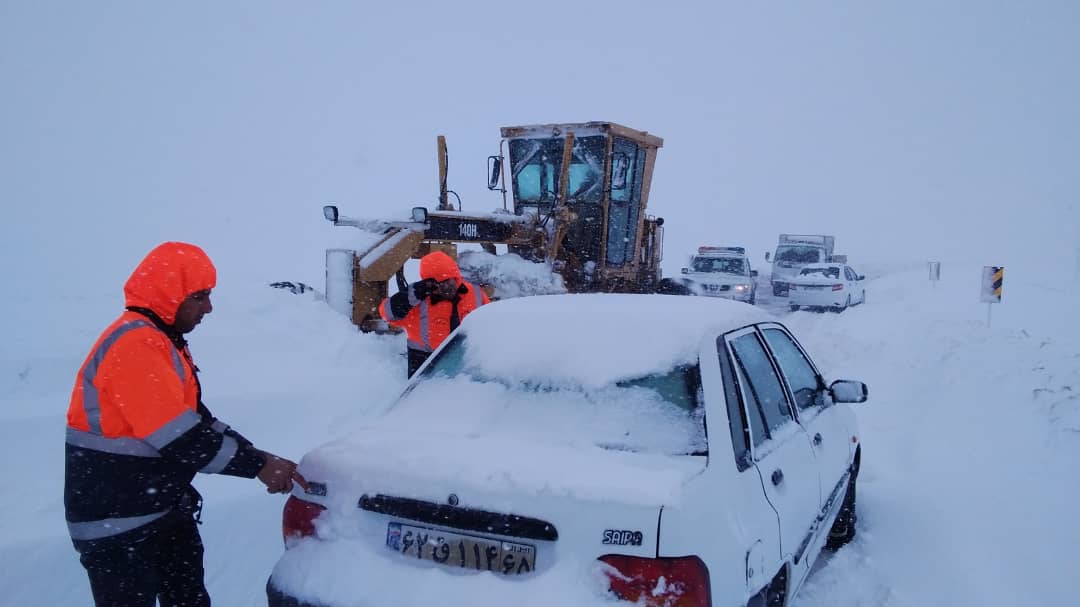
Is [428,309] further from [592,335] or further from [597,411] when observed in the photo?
[597,411]

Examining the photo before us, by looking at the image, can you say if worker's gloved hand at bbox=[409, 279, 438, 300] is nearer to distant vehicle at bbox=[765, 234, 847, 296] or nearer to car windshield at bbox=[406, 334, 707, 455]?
car windshield at bbox=[406, 334, 707, 455]

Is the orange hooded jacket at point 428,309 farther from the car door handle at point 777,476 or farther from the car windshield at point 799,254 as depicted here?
the car windshield at point 799,254

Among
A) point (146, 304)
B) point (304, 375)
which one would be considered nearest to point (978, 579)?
point (146, 304)

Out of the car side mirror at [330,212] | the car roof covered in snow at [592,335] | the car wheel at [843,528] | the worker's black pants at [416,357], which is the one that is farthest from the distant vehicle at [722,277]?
the car roof covered in snow at [592,335]

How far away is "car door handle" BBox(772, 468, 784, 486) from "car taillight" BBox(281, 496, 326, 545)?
1.67m

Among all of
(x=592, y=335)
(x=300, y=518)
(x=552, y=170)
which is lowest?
(x=300, y=518)

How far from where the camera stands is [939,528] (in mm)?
4461

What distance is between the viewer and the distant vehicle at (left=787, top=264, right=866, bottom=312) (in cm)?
1983

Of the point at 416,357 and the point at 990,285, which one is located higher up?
the point at 990,285

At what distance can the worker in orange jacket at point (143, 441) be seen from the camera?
2.40m

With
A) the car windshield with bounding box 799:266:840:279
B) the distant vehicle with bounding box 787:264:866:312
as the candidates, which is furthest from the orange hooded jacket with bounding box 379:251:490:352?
the car windshield with bounding box 799:266:840:279

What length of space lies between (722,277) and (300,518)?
692 inches

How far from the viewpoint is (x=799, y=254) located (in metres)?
27.6

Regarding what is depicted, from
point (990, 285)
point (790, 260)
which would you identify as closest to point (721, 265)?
point (990, 285)
